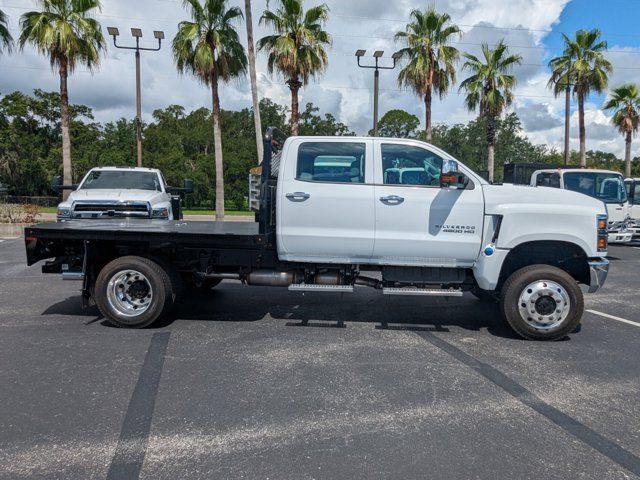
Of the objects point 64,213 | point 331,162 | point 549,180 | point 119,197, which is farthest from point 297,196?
point 549,180

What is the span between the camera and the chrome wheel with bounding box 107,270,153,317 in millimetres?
6039

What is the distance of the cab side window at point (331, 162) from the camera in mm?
5957

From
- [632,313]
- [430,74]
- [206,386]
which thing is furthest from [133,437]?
[430,74]

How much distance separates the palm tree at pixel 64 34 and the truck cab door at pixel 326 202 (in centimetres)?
1796

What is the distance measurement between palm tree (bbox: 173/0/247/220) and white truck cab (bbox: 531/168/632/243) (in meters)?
14.6

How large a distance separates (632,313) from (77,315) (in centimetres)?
777

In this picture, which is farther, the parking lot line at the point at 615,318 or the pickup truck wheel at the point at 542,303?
the parking lot line at the point at 615,318

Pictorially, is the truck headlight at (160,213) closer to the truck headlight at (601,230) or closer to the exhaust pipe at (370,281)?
the exhaust pipe at (370,281)

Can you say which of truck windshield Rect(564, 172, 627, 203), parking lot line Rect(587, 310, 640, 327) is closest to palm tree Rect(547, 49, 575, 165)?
truck windshield Rect(564, 172, 627, 203)

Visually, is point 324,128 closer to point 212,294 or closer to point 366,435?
point 212,294

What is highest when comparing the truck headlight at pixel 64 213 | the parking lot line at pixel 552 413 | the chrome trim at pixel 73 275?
the truck headlight at pixel 64 213

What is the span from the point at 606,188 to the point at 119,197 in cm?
1217

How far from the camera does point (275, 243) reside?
241 inches

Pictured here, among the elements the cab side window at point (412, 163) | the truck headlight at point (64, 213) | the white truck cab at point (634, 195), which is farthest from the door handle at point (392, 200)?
the white truck cab at point (634, 195)
